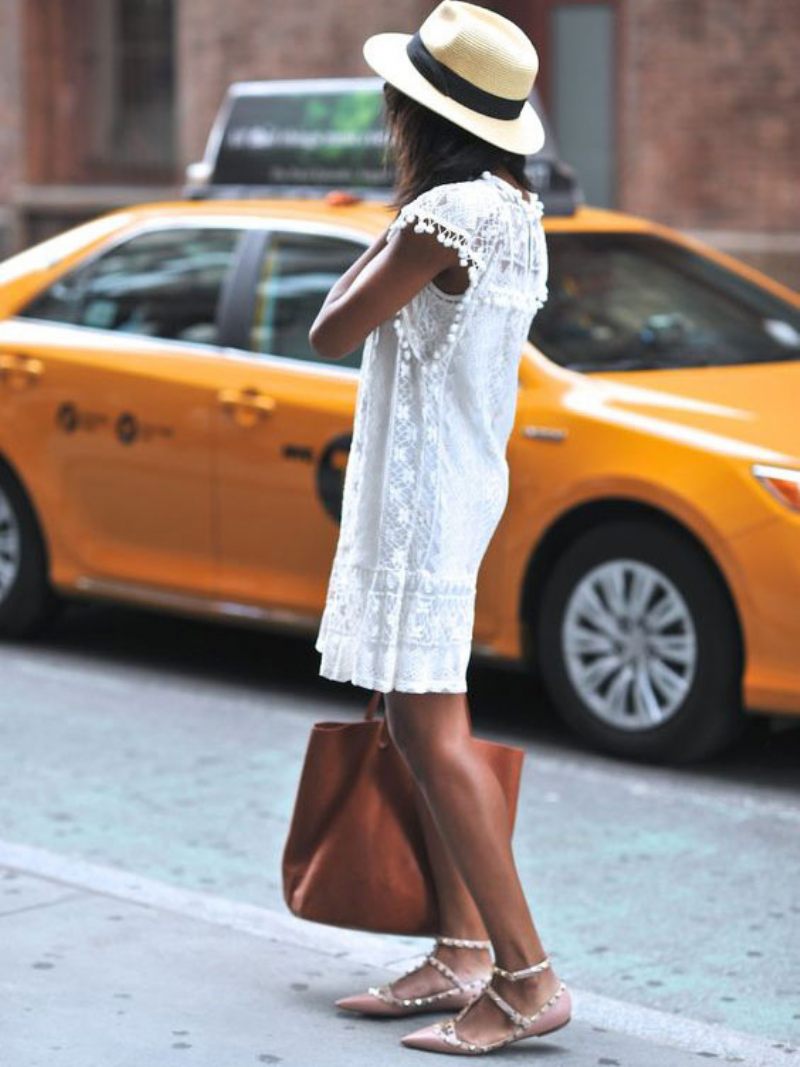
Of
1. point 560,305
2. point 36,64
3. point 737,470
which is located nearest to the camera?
point 737,470

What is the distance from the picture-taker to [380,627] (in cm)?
430

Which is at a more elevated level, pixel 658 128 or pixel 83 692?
pixel 658 128

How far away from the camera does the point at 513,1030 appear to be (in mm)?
4289

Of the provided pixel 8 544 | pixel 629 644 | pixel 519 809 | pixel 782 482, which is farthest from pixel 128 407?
pixel 782 482

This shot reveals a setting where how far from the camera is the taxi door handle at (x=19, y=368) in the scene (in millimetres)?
8383

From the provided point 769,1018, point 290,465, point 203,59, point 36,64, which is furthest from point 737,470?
point 36,64

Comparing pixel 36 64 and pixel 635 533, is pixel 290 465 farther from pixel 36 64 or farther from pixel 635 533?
pixel 36 64

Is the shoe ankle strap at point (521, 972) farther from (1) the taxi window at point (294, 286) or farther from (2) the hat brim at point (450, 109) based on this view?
(1) the taxi window at point (294, 286)

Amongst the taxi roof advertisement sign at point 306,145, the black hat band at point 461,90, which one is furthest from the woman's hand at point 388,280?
the taxi roof advertisement sign at point 306,145

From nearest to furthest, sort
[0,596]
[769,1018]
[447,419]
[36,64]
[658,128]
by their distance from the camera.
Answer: [447,419], [769,1018], [0,596], [658,128], [36,64]

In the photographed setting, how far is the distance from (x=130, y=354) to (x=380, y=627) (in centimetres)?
406

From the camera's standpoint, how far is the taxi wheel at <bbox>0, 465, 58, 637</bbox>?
28.1 feet

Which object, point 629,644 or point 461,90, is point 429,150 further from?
point 629,644

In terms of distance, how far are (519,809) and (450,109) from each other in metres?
2.78
